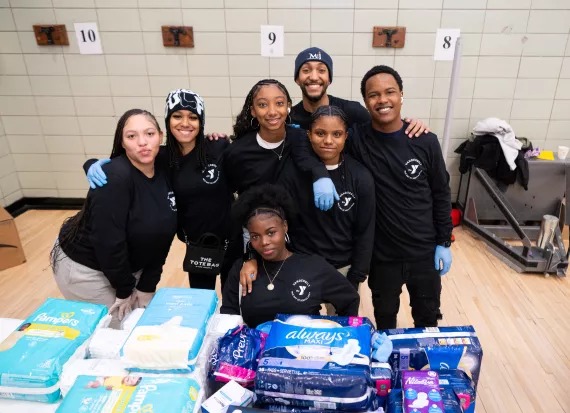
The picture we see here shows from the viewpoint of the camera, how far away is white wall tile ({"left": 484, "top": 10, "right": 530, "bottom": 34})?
134 inches

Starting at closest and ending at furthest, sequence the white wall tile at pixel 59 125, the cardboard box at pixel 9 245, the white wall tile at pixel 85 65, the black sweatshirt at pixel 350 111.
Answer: the black sweatshirt at pixel 350 111, the cardboard box at pixel 9 245, the white wall tile at pixel 85 65, the white wall tile at pixel 59 125

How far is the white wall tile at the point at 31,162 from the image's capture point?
4.15 metres

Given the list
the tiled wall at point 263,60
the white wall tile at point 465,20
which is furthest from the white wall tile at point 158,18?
the white wall tile at point 465,20

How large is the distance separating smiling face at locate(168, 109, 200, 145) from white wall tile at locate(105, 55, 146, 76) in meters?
2.30

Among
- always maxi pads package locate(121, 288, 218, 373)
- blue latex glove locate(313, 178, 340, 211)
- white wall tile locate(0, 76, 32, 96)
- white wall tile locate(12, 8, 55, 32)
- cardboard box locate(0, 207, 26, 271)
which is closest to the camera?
always maxi pads package locate(121, 288, 218, 373)

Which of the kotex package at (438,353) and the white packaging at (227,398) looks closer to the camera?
the white packaging at (227,398)

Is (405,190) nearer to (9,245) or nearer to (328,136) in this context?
(328,136)

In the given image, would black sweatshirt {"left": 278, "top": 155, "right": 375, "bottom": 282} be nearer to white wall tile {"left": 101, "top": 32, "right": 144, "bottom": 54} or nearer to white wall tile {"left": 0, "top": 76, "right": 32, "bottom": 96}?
white wall tile {"left": 101, "top": 32, "right": 144, "bottom": 54}

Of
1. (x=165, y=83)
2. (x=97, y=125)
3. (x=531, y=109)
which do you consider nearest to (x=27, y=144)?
(x=97, y=125)

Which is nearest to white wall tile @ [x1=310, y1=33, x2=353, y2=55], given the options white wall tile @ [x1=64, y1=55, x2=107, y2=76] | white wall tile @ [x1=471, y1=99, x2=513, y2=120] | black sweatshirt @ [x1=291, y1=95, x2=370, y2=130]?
white wall tile @ [x1=471, y1=99, x2=513, y2=120]

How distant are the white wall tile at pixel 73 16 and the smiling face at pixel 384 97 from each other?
119 inches

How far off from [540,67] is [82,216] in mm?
3810

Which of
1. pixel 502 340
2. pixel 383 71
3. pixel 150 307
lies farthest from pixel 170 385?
pixel 502 340

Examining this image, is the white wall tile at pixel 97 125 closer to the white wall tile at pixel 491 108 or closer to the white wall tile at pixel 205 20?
the white wall tile at pixel 205 20
